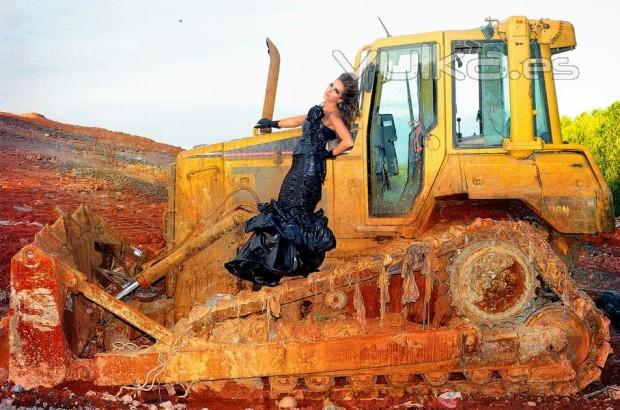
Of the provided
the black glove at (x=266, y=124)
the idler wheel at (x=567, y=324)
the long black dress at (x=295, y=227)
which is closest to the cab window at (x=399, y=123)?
the long black dress at (x=295, y=227)

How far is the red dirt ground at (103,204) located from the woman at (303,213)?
0.98m

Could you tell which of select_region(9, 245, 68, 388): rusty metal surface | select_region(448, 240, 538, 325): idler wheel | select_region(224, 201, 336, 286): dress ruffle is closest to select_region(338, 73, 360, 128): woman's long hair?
select_region(224, 201, 336, 286): dress ruffle

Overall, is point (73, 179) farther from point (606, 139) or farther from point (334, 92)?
point (334, 92)

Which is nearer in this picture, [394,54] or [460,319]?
[460,319]

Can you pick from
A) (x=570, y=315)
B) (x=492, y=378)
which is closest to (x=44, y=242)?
(x=492, y=378)

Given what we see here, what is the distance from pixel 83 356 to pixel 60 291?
88 cm

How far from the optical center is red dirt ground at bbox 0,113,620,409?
525cm

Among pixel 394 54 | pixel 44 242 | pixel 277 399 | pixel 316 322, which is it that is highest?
pixel 394 54

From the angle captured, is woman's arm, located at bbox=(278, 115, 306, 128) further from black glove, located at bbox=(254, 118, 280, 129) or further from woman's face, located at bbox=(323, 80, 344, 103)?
woman's face, located at bbox=(323, 80, 344, 103)

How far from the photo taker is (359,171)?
19.4 feet

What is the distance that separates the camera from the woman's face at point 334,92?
571cm

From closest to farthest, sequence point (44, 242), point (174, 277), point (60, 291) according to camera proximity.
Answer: point (60, 291)
point (44, 242)
point (174, 277)

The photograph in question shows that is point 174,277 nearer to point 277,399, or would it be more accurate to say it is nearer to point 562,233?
point 277,399

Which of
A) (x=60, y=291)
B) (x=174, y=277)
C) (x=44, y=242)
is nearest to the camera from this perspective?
(x=60, y=291)
